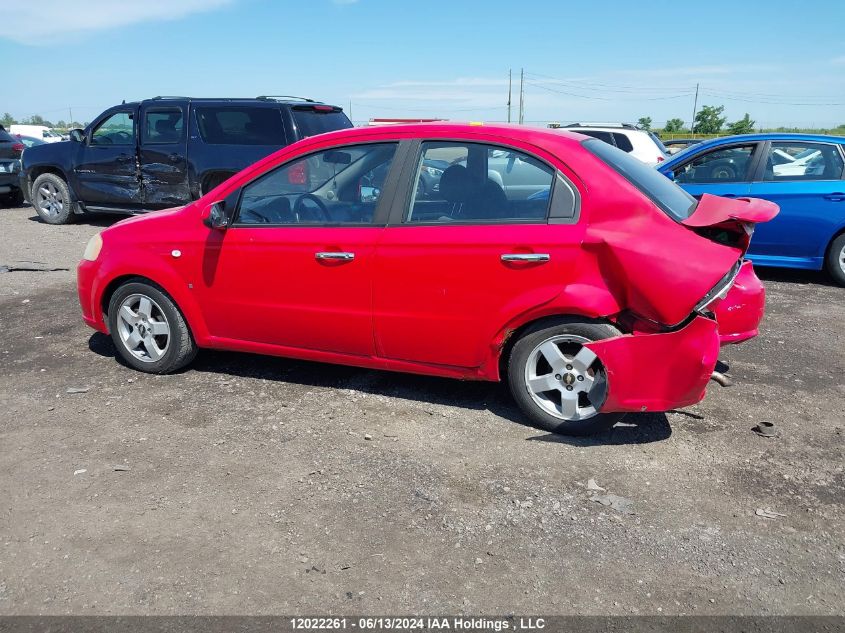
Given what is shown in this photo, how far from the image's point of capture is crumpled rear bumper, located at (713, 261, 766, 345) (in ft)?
14.3

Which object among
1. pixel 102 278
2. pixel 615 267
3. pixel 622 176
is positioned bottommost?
pixel 102 278

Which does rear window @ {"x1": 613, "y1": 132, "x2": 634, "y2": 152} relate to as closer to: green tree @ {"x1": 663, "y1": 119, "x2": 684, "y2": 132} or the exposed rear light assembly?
the exposed rear light assembly

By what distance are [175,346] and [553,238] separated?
2.78 meters

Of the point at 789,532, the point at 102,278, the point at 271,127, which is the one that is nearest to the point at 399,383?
the point at 102,278

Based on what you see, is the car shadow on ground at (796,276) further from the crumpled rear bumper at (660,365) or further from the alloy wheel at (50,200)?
the alloy wheel at (50,200)

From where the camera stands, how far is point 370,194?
14.5ft

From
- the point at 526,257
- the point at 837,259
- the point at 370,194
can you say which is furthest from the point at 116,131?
the point at 837,259

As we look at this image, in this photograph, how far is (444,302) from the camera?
13.7 ft

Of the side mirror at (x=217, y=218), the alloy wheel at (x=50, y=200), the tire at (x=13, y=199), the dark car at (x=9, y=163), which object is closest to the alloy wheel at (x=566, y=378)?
the side mirror at (x=217, y=218)

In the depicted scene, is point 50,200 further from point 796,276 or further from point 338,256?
point 796,276

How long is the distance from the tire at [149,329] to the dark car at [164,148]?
540 cm

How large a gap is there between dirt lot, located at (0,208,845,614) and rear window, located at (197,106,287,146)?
5598 millimetres

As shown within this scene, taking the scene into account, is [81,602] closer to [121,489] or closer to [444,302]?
[121,489]

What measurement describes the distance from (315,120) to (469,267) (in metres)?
6.95
